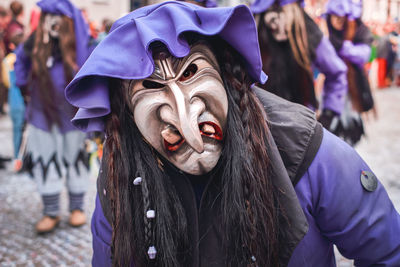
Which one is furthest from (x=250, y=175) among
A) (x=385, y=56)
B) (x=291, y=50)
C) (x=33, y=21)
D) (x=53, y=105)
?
(x=385, y=56)

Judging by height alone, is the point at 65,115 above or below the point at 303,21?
below

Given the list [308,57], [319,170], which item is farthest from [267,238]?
[308,57]

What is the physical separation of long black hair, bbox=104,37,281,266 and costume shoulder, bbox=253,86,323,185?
0.06 meters

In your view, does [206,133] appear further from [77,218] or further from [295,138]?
[77,218]

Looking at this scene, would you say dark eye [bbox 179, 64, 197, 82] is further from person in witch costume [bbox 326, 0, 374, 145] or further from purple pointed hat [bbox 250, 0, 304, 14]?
person in witch costume [bbox 326, 0, 374, 145]

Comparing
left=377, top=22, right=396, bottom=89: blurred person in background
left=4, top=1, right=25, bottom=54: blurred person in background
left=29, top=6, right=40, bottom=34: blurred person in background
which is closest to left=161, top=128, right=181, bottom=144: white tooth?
left=29, top=6, right=40, bottom=34: blurred person in background

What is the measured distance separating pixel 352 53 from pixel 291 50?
1031 millimetres

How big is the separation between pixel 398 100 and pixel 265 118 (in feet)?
37.0

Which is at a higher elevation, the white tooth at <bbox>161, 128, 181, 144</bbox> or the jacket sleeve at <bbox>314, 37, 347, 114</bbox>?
the white tooth at <bbox>161, 128, 181, 144</bbox>

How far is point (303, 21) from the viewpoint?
3209 mm

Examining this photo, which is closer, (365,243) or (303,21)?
(365,243)

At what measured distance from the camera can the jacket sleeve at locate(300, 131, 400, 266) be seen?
4.40 ft

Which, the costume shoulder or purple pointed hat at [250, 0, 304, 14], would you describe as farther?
purple pointed hat at [250, 0, 304, 14]

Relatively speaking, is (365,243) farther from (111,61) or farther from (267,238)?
(111,61)
